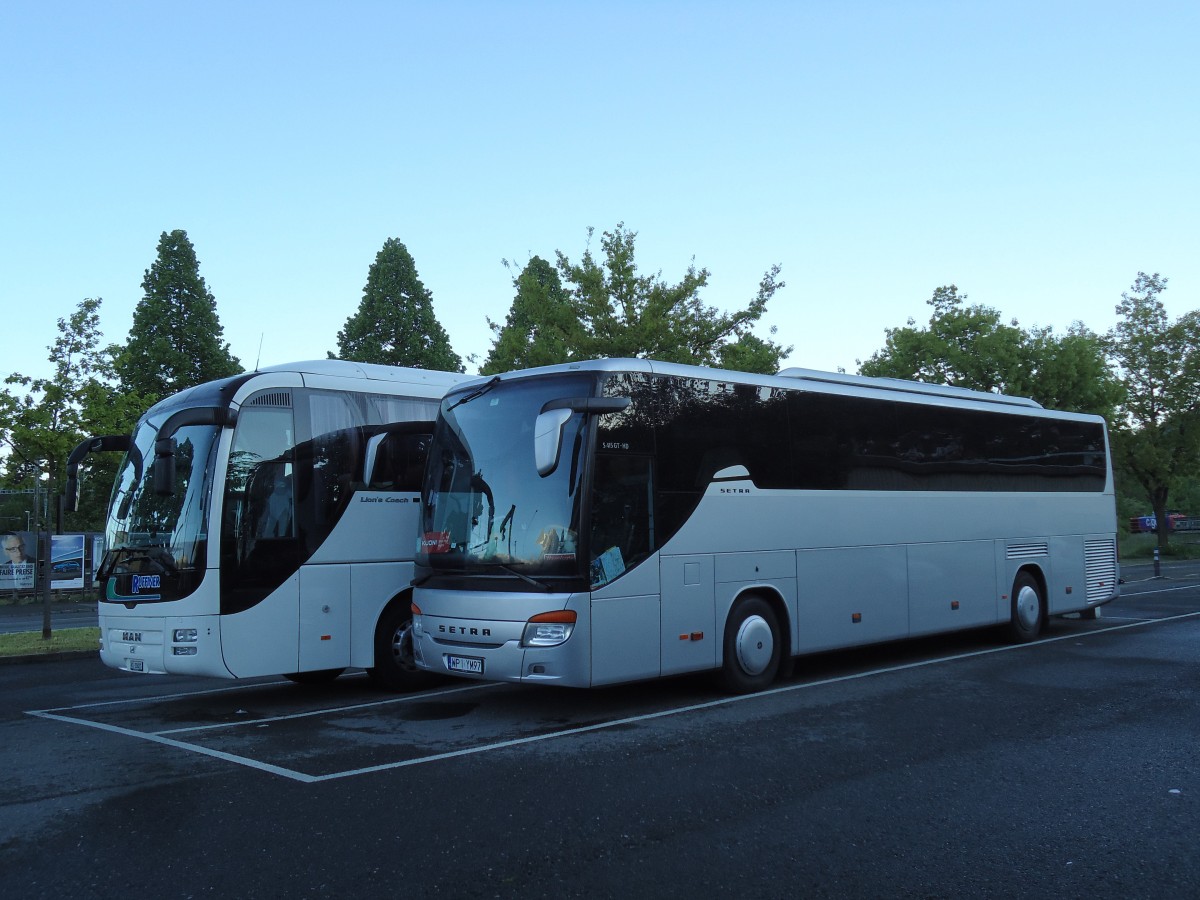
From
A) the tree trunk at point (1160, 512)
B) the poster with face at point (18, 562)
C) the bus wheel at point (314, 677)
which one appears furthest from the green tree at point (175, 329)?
the tree trunk at point (1160, 512)

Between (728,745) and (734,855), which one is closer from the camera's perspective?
(734,855)

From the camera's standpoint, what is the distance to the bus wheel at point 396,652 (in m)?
11.0

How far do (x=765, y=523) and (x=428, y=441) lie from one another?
384cm

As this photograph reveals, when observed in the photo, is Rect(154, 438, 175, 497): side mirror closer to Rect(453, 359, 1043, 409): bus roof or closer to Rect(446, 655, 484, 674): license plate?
Rect(453, 359, 1043, 409): bus roof

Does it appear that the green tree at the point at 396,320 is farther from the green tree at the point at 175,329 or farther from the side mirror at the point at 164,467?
the side mirror at the point at 164,467

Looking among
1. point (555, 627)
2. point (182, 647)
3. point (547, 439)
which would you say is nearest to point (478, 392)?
point (547, 439)

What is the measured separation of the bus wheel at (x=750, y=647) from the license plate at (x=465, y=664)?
2580 mm

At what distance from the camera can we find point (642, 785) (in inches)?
264

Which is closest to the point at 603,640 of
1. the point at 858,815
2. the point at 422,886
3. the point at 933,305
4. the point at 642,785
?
the point at 642,785

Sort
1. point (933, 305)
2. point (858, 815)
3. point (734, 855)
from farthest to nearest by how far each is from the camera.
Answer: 1. point (933, 305)
2. point (858, 815)
3. point (734, 855)

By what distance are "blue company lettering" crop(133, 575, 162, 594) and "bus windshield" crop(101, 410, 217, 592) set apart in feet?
0.10

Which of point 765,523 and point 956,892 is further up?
point 765,523

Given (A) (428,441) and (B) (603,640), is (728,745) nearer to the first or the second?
(B) (603,640)

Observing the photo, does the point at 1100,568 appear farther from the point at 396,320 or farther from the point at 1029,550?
the point at 396,320
